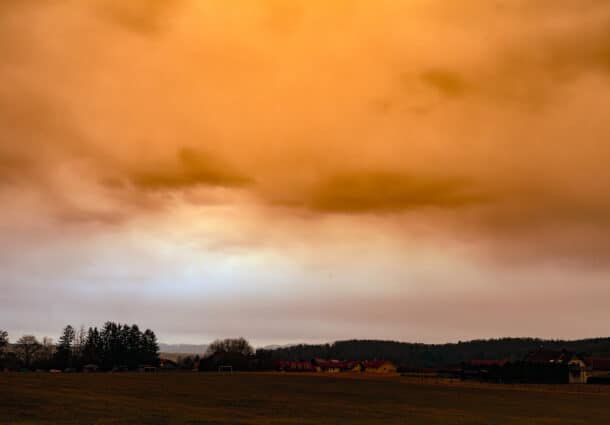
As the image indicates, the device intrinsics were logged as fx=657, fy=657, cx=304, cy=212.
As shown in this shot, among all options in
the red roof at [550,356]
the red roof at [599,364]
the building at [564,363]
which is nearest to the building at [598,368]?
the red roof at [599,364]

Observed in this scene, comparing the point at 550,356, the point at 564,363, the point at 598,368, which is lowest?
the point at 598,368

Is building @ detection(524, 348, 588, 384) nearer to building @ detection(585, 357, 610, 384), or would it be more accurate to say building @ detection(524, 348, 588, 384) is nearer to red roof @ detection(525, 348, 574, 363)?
red roof @ detection(525, 348, 574, 363)

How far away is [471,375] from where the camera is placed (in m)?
150

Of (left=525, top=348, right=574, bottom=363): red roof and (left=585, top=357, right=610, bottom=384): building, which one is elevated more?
(left=525, top=348, right=574, bottom=363): red roof

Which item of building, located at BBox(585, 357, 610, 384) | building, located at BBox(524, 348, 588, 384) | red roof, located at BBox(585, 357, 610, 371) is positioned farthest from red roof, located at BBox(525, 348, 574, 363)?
red roof, located at BBox(585, 357, 610, 371)

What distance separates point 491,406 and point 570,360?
10308cm

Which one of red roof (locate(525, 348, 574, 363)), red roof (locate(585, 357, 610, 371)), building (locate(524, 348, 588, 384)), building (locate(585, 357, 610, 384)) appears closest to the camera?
building (locate(524, 348, 588, 384))

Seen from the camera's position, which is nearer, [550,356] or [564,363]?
[564,363]

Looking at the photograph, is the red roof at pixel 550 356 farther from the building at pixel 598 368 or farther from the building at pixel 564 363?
the building at pixel 598 368

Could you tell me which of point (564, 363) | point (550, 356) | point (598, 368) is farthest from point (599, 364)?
point (564, 363)

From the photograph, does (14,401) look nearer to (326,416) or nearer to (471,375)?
(326,416)

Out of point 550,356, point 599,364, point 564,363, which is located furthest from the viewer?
point 599,364

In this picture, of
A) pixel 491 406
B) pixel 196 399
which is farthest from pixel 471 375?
pixel 196 399

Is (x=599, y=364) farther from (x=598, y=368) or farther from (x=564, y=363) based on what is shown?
(x=564, y=363)
